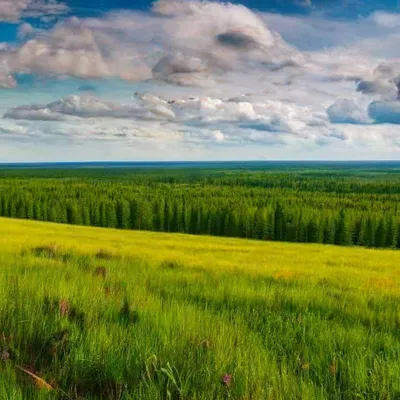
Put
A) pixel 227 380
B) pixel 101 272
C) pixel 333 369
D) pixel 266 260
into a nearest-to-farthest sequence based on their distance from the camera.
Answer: pixel 227 380 < pixel 333 369 < pixel 101 272 < pixel 266 260

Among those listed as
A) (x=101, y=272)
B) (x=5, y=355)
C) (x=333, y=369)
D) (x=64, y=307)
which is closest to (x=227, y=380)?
(x=333, y=369)

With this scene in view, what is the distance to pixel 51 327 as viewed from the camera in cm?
382

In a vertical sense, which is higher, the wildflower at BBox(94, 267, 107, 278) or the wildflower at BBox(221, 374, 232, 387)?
the wildflower at BBox(221, 374, 232, 387)

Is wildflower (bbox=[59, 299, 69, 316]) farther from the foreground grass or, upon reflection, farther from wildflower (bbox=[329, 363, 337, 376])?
wildflower (bbox=[329, 363, 337, 376])

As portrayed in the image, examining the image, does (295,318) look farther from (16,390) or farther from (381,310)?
(16,390)

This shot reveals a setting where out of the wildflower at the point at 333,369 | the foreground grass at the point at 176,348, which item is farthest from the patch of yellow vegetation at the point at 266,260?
the wildflower at the point at 333,369

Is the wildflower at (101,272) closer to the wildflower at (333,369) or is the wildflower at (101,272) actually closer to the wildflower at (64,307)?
the wildflower at (64,307)

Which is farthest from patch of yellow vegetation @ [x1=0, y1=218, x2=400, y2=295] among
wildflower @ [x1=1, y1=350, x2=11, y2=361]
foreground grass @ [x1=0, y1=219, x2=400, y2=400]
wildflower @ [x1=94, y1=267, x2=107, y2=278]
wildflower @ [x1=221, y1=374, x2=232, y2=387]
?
wildflower @ [x1=1, y1=350, x2=11, y2=361]

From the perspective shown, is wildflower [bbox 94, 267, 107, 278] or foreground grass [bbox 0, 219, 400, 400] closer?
foreground grass [bbox 0, 219, 400, 400]

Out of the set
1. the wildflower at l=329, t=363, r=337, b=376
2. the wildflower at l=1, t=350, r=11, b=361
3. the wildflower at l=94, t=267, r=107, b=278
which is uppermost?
the wildflower at l=1, t=350, r=11, b=361

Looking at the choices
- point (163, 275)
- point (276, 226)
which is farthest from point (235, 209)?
point (163, 275)

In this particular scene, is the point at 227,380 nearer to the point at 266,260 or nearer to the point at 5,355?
the point at 5,355

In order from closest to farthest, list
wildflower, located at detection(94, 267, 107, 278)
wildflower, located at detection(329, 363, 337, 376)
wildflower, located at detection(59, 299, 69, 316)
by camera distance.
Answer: wildflower, located at detection(329, 363, 337, 376), wildflower, located at detection(59, 299, 69, 316), wildflower, located at detection(94, 267, 107, 278)

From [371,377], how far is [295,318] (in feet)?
6.42
